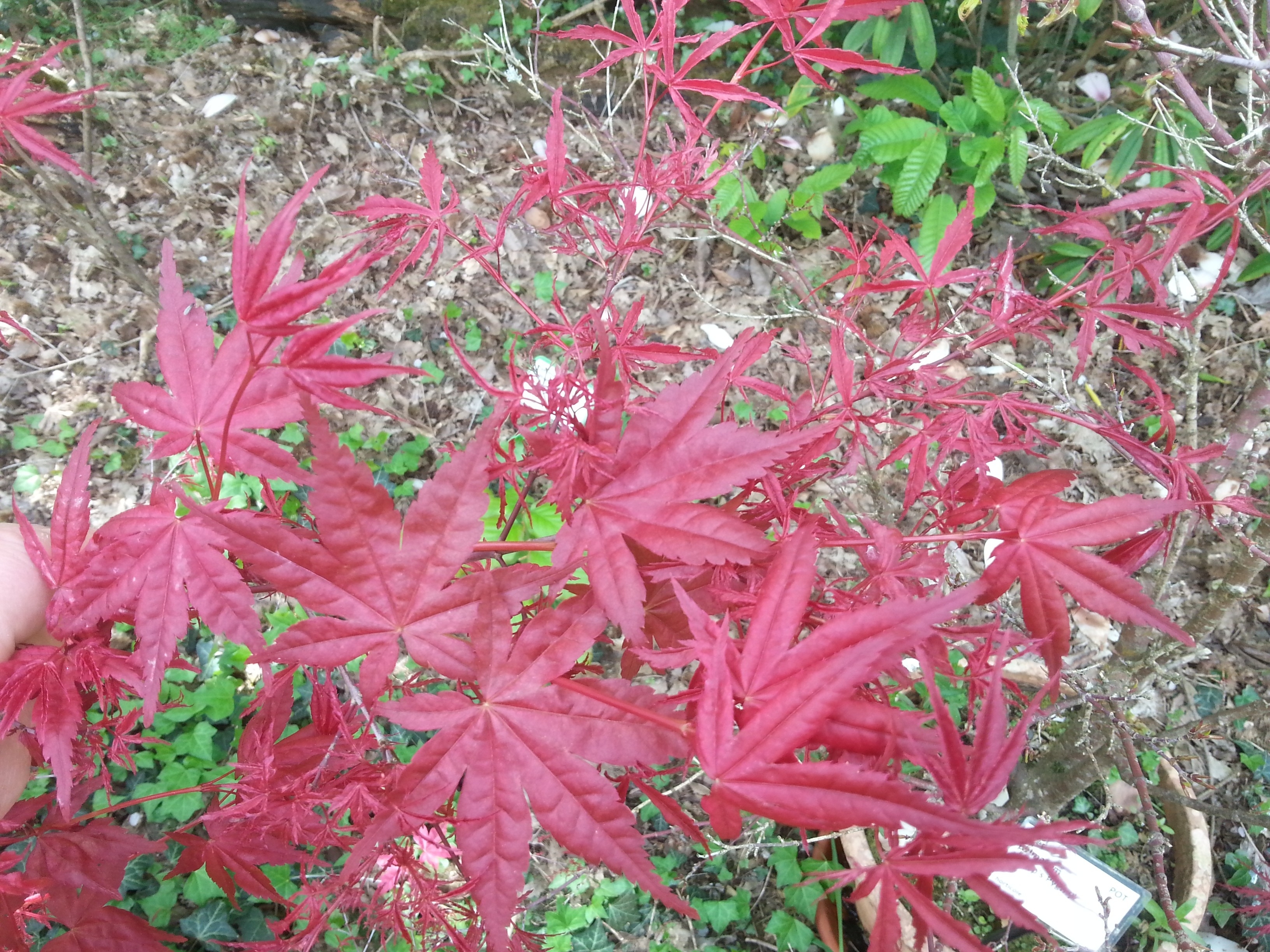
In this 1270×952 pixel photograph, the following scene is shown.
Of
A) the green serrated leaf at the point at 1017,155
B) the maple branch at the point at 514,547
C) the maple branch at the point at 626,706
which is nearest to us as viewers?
the maple branch at the point at 626,706

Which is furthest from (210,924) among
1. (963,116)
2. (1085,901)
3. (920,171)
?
(963,116)

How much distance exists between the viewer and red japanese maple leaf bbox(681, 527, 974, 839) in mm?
556

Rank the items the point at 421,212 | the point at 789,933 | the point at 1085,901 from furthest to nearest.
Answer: the point at 789,933, the point at 1085,901, the point at 421,212

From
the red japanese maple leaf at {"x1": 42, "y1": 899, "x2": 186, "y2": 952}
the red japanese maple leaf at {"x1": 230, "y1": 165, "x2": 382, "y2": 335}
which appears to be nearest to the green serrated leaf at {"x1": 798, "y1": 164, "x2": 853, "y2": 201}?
the red japanese maple leaf at {"x1": 230, "y1": 165, "x2": 382, "y2": 335}

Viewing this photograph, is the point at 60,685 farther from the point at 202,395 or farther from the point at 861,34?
the point at 861,34

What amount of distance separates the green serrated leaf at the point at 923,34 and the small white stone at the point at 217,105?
8.45 ft

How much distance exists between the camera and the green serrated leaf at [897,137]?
7.93ft

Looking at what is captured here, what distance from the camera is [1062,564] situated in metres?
0.79

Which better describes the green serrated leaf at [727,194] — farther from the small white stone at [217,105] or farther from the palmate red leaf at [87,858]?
the palmate red leaf at [87,858]

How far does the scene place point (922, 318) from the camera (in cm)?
118

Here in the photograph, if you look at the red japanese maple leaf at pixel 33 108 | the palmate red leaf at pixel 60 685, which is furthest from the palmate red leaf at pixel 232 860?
the red japanese maple leaf at pixel 33 108

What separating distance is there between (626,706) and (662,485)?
9.0 inches

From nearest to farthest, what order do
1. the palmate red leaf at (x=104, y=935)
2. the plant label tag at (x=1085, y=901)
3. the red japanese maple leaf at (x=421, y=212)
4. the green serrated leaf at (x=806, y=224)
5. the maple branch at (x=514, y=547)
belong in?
1. the maple branch at (x=514, y=547)
2. the red japanese maple leaf at (x=421, y=212)
3. the palmate red leaf at (x=104, y=935)
4. the plant label tag at (x=1085, y=901)
5. the green serrated leaf at (x=806, y=224)

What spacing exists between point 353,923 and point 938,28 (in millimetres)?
3495
